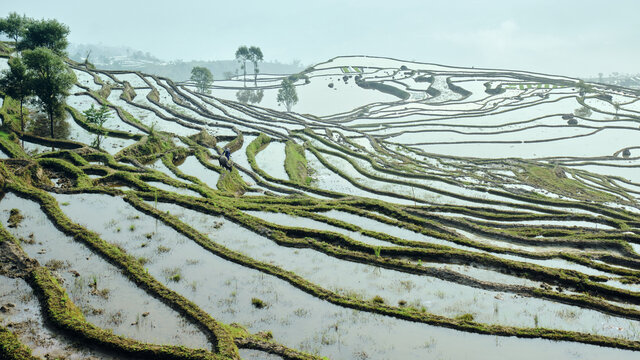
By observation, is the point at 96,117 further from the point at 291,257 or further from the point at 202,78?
the point at 202,78

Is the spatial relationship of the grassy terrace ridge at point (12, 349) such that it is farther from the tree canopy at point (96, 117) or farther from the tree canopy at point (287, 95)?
the tree canopy at point (287, 95)

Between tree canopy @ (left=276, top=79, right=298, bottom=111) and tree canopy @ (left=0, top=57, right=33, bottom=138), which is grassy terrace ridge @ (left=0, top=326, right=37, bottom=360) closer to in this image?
tree canopy @ (left=0, top=57, right=33, bottom=138)

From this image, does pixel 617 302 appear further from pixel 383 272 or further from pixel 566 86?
pixel 566 86

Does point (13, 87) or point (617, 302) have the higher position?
point (13, 87)

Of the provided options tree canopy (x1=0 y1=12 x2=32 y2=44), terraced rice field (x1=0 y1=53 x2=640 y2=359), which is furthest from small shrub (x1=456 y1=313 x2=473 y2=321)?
tree canopy (x1=0 y1=12 x2=32 y2=44)

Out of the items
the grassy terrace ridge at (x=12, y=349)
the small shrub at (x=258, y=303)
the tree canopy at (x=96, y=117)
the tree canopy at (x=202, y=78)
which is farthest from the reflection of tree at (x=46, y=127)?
the tree canopy at (x=202, y=78)

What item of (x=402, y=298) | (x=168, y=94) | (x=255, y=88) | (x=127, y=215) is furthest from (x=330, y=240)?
(x=255, y=88)
